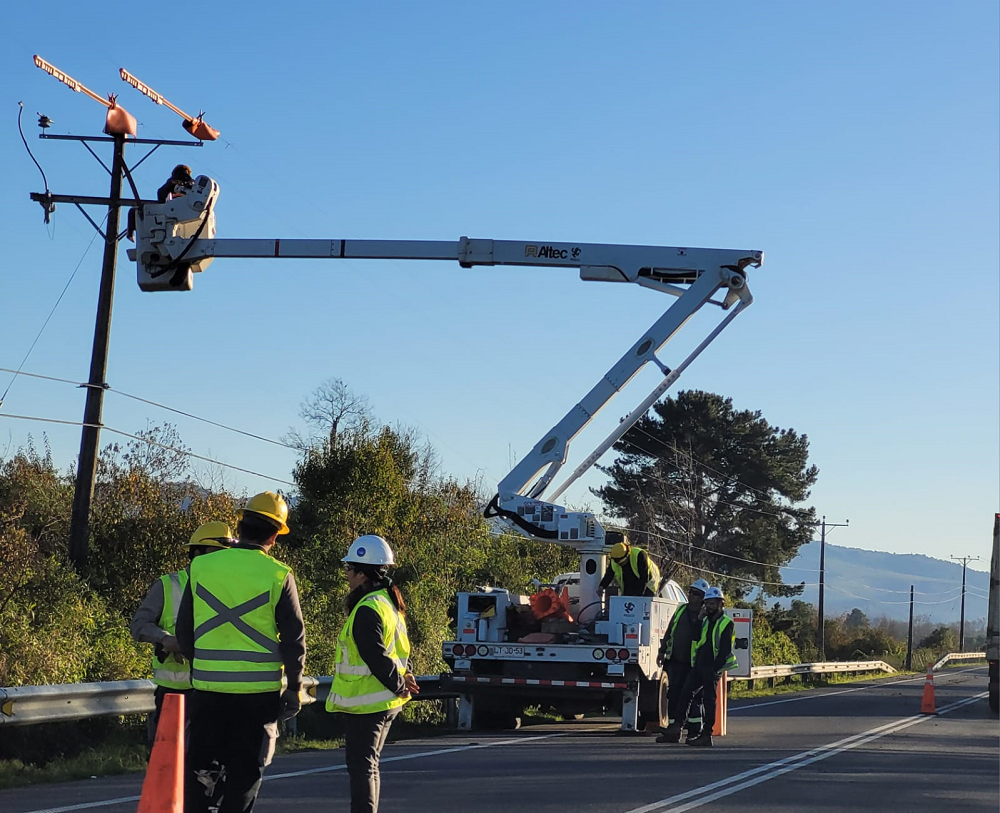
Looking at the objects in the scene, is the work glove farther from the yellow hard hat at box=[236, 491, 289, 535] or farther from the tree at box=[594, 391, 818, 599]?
the tree at box=[594, 391, 818, 599]

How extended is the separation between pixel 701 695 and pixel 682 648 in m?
0.59

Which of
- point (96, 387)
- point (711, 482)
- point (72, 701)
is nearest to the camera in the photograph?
point (72, 701)

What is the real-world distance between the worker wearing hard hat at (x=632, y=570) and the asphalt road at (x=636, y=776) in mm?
1786

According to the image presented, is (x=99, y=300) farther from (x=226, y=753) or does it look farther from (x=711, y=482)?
(x=711, y=482)

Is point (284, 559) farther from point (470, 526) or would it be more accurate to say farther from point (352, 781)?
point (352, 781)

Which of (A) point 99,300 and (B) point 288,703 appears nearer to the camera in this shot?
(B) point 288,703

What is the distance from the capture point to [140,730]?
42.5ft

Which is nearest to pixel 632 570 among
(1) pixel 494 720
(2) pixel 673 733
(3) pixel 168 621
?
(2) pixel 673 733

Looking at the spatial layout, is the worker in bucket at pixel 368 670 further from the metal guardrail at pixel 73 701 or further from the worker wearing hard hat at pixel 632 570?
the worker wearing hard hat at pixel 632 570

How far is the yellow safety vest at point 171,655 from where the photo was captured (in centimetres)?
784

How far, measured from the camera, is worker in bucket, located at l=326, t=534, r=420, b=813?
6.91m

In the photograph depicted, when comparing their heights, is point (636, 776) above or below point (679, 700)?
below

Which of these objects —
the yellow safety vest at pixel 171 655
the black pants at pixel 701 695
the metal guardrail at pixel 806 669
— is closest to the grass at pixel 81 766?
the yellow safety vest at pixel 171 655

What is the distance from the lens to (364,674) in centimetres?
696
